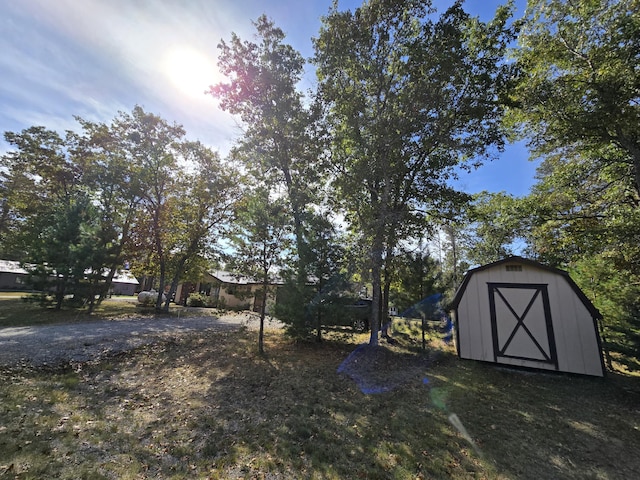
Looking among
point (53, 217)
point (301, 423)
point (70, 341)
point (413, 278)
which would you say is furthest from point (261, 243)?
point (53, 217)

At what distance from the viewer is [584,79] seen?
8555 millimetres

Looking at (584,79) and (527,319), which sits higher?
(584,79)

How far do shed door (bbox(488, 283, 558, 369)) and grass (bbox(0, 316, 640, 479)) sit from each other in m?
0.65

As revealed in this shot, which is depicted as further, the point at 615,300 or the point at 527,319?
the point at 527,319

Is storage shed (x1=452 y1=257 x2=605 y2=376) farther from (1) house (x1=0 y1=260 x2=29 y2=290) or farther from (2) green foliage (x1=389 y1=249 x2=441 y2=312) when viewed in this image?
(1) house (x1=0 y1=260 x2=29 y2=290)

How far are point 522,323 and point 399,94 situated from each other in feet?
30.0

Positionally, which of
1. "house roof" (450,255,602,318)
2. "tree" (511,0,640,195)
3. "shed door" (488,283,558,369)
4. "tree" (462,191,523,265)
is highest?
"tree" (511,0,640,195)

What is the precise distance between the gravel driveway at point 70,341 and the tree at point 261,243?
439 cm

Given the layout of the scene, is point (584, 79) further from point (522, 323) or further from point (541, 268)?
point (522, 323)

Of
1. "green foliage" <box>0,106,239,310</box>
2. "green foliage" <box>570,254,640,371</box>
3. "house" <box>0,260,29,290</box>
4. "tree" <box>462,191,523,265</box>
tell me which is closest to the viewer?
"green foliage" <box>570,254,640,371</box>

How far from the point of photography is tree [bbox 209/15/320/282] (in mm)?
13234

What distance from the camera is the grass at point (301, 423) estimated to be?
340 cm

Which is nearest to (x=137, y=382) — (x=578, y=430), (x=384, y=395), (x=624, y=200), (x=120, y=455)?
(x=120, y=455)

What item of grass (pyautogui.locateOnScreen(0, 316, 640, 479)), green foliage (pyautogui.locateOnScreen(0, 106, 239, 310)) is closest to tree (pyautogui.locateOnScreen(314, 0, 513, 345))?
grass (pyautogui.locateOnScreen(0, 316, 640, 479))
